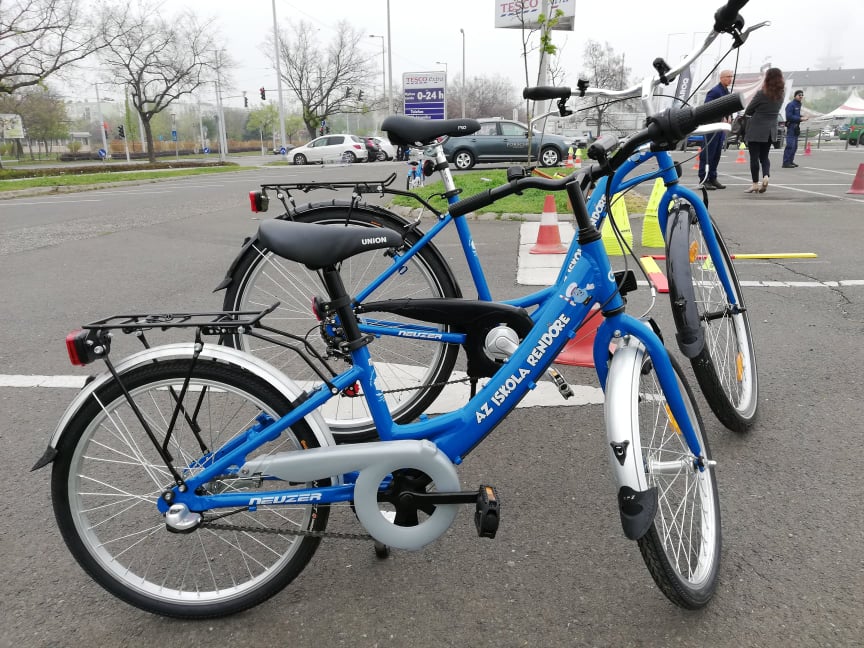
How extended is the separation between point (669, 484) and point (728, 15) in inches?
71.5

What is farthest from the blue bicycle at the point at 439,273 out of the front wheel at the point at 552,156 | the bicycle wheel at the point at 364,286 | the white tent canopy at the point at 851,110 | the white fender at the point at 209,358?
the white tent canopy at the point at 851,110

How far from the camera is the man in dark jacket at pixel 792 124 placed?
1617cm

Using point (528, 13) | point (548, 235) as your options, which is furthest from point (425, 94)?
point (548, 235)

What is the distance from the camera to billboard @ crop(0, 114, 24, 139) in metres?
41.0

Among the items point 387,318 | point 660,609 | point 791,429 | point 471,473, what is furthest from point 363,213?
point 791,429

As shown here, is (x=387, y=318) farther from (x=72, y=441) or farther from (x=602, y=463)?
(x=72, y=441)

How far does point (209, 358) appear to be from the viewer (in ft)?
5.97

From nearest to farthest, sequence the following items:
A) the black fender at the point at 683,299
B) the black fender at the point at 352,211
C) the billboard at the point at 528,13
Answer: the black fender at the point at 683,299 → the black fender at the point at 352,211 → the billboard at the point at 528,13

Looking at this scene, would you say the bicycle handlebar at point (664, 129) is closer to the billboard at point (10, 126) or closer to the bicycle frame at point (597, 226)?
the bicycle frame at point (597, 226)

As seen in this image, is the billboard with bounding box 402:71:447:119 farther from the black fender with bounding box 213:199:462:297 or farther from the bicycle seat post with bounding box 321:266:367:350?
the bicycle seat post with bounding box 321:266:367:350

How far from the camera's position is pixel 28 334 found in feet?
14.9

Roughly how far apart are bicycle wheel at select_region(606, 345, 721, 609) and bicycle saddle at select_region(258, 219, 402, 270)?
0.86 metres

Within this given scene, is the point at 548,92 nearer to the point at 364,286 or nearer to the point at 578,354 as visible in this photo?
the point at 364,286

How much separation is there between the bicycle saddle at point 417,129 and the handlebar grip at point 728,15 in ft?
3.70
